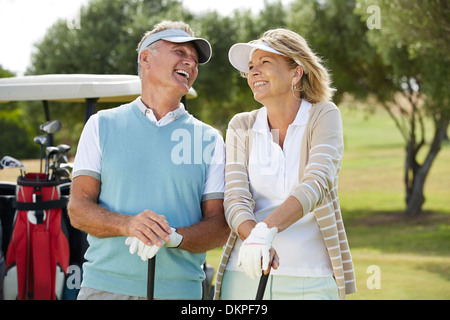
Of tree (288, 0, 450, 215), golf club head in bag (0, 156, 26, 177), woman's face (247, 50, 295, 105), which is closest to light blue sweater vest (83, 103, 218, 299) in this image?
woman's face (247, 50, 295, 105)

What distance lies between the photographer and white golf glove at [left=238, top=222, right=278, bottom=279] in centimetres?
196

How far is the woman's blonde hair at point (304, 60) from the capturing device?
2264 mm

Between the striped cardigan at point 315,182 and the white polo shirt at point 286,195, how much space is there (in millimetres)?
26

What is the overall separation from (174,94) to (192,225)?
52cm

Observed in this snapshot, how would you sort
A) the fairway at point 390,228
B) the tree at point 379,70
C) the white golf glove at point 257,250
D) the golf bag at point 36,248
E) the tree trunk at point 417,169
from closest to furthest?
1. the white golf glove at point 257,250
2. the golf bag at point 36,248
3. the fairway at point 390,228
4. the tree at point 379,70
5. the tree trunk at point 417,169

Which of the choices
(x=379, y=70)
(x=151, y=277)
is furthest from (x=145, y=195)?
(x=379, y=70)

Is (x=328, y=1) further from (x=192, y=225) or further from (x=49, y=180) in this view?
(x=192, y=225)

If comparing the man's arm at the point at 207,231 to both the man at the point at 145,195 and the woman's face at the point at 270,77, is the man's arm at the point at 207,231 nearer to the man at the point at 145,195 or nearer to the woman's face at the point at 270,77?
the man at the point at 145,195

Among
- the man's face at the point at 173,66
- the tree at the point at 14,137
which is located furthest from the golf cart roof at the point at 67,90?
the tree at the point at 14,137

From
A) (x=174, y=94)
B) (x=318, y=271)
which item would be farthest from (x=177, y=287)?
(x=174, y=94)

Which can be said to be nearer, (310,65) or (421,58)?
(310,65)

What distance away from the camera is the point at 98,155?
2352 millimetres

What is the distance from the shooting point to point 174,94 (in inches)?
97.6
